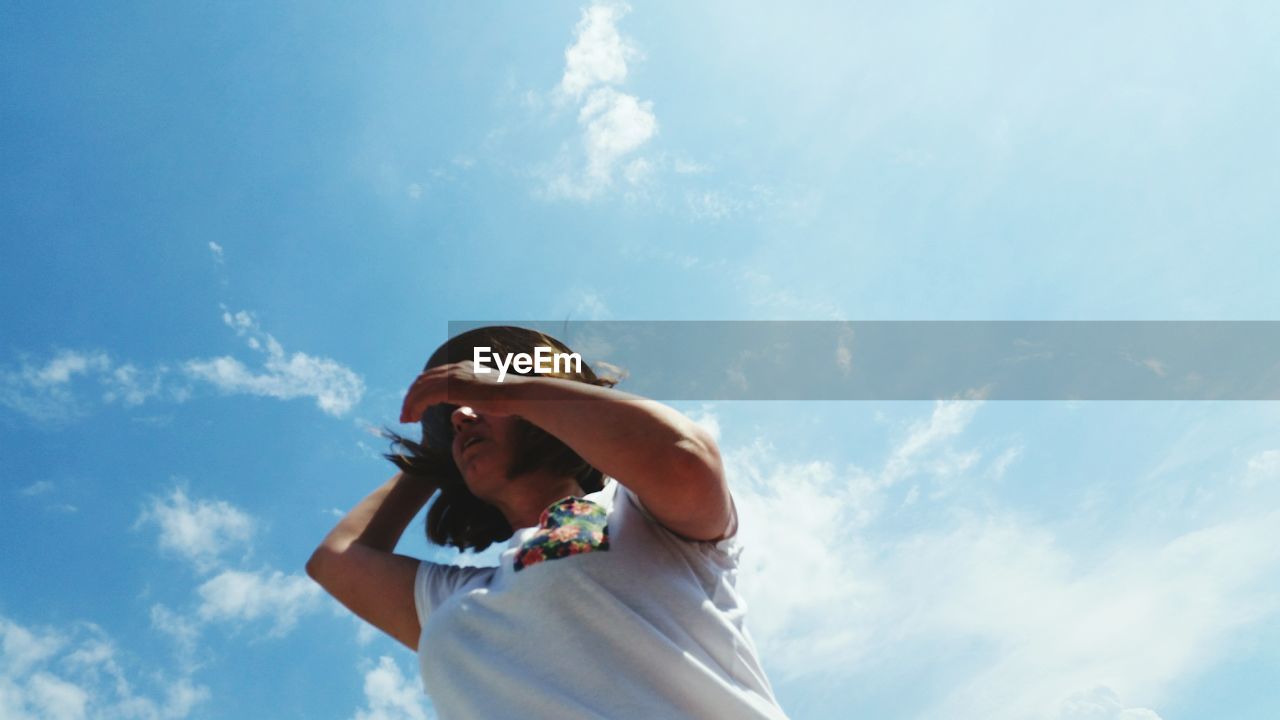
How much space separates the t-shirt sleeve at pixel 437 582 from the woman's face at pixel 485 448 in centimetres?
33

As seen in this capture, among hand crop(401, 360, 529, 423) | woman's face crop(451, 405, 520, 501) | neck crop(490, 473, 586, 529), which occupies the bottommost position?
hand crop(401, 360, 529, 423)

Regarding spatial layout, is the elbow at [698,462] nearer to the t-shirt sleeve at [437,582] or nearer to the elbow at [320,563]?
the t-shirt sleeve at [437,582]

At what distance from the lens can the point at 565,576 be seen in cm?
209

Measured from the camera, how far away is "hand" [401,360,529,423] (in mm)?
1969

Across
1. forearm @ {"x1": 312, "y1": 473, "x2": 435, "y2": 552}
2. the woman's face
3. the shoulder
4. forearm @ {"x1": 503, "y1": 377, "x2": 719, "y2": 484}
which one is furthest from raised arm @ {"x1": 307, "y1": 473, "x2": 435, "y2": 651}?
forearm @ {"x1": 503, "y1": 377, "x2": 719, "y2": 484}

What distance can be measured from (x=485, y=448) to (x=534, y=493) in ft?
0.83

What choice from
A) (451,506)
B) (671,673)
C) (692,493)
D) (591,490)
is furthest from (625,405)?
(451,506)

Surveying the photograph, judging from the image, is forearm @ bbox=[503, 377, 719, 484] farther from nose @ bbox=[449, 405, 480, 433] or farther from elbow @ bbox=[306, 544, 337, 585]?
elbow @ bbox=[306, 544, 337, 585]

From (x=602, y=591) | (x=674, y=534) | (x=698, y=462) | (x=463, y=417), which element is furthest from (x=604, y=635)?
(x=463, y=417)

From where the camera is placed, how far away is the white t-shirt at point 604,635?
6.29ft

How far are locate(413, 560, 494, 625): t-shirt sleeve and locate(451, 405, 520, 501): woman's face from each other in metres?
0.33

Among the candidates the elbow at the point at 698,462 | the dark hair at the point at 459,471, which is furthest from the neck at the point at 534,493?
the elbow at the point at 698,462

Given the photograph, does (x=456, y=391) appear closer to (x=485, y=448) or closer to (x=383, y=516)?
(x=485, y=448)

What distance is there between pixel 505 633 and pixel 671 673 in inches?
19.9
